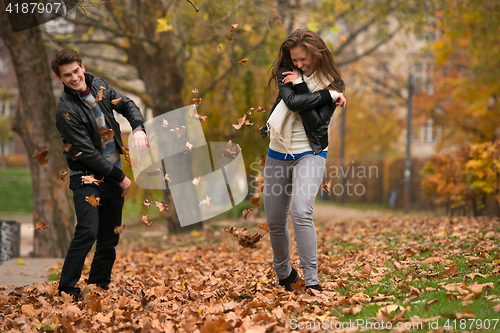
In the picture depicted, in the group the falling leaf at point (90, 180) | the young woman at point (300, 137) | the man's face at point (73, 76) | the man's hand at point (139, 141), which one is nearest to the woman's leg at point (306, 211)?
the young woman at point (300, 137)

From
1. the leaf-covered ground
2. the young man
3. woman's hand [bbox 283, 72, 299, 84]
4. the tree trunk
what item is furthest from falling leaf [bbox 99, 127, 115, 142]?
the tree trunk

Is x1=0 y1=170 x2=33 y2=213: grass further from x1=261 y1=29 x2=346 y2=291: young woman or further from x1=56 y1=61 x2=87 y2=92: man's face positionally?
x1=261 y1=29 x2=346 y2=291: young woman

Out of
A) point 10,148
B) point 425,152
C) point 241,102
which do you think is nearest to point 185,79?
point 241,102

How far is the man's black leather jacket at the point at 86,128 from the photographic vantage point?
12.0ft

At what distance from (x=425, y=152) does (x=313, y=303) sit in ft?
141

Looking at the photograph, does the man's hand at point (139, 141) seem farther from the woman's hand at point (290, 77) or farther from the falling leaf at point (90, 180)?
the woman's hand at point (290, 77)

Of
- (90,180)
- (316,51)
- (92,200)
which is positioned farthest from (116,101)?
(316,51)

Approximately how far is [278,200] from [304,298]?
2.44ft

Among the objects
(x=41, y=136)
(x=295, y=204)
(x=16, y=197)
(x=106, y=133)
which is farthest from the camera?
(x=16, y=197)

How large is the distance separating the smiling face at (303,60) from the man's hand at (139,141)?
1.34 m

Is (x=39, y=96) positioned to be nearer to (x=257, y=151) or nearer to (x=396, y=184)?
(x=257, y=151)

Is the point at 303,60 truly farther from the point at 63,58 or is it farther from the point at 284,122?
the point at 63,58

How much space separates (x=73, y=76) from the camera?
370 cm

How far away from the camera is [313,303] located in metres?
3.24
